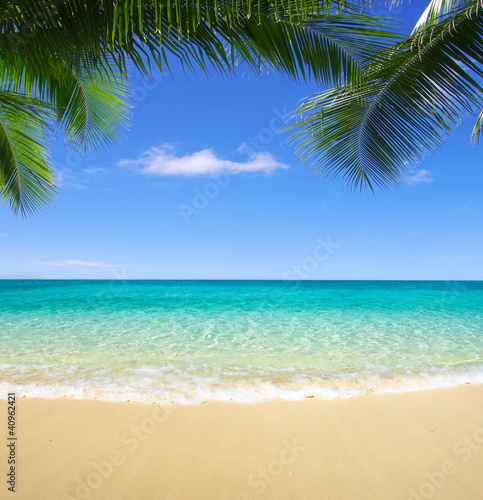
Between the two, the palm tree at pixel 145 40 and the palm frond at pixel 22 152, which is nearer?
the palm tree at pixel 145 40

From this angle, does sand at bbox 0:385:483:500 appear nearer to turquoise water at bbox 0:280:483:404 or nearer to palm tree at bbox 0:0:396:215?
turquoise water at bbox 0:280:483:404

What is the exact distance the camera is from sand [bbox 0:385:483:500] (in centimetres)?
210

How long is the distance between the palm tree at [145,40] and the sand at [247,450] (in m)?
2.68

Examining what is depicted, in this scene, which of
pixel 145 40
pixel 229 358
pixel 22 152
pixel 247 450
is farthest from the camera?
pixel 229 358

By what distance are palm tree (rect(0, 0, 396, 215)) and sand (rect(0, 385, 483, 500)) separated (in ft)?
8.78

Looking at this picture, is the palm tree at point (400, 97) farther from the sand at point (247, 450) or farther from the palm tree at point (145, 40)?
the sand at point (247, 450)

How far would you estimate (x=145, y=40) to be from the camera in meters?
1.83

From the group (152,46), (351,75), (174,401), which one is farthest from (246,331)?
(152,46)

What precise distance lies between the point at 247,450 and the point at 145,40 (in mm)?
2922

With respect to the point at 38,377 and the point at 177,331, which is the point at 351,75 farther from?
the point at 177,331

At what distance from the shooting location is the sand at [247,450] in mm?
2100

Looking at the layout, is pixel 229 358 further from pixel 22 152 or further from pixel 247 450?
pixel 22 152

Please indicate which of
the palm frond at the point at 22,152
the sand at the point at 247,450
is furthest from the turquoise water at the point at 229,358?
the palm frond at the point at 22,152

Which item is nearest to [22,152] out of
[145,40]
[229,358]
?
[145,40]
